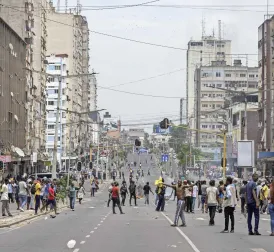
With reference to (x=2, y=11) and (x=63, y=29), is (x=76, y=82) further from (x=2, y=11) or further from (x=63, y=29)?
(x=2, y=11)

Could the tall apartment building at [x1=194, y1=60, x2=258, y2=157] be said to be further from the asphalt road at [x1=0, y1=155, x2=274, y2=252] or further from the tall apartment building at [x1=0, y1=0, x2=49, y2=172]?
the asphalt road at [x1=0, y1=155, x2=274, y2=252]

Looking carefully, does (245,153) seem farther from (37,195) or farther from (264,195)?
(37,195)

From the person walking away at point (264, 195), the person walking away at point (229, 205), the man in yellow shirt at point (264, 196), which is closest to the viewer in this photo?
the person walking away at point (229, 205)

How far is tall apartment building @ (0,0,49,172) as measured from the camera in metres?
83.8

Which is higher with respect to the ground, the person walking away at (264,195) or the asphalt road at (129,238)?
the person walking away at (264,195)

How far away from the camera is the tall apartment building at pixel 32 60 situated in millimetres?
83750

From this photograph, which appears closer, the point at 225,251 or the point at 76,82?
the point at 225,251

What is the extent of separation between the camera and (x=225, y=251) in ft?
64.1

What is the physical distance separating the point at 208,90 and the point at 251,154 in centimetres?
13485

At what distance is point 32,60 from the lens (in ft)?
305

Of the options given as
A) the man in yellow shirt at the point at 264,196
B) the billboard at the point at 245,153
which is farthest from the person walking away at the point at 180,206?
the billboard at the point at 245,153

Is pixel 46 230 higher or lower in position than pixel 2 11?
lower

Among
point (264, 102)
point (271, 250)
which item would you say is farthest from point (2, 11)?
point (271, 250)

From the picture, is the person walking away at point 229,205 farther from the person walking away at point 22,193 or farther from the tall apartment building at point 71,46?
the tall apartment building at point 71,46
